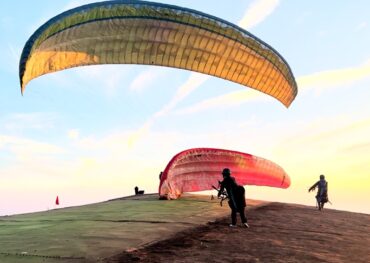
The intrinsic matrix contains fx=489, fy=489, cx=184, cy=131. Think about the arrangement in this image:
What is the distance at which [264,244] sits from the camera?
12266mm

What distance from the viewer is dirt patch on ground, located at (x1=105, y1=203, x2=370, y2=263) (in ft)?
34.3

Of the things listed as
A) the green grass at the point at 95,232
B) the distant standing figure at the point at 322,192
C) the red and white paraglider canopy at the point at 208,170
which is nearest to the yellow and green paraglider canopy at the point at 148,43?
the green grass at the point at 95,232

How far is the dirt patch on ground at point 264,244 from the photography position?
10.5 meters

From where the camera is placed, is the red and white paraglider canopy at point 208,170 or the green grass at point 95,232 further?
the red and white paraglider canopy at point 208,170

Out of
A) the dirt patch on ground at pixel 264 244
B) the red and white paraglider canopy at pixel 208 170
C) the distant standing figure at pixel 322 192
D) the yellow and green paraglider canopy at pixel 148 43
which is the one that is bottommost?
the dirt patch on ground at pixel 264 244

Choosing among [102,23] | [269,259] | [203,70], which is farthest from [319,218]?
[102,23]

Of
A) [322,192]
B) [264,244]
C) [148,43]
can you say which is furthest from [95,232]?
[322,192]

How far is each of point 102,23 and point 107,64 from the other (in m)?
1.93

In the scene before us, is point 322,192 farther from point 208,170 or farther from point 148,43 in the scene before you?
point 148,43

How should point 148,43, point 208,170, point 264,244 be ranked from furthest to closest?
point 208,170
point 148,43
point 264,244

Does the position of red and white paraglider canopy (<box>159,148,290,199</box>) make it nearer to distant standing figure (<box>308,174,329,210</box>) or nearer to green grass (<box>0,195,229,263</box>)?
green grass (<box>0,195,229,263</box>)

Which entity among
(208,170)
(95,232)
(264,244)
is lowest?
(264,244)

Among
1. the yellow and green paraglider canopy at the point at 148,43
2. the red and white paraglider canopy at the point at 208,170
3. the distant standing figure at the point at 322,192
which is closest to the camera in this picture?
the yellow and green paraglider canopy at the point at 148,43

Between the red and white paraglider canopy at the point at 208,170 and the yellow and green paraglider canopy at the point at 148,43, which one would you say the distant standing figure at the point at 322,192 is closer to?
the red and white paraglider canopy at the point at 208,170
